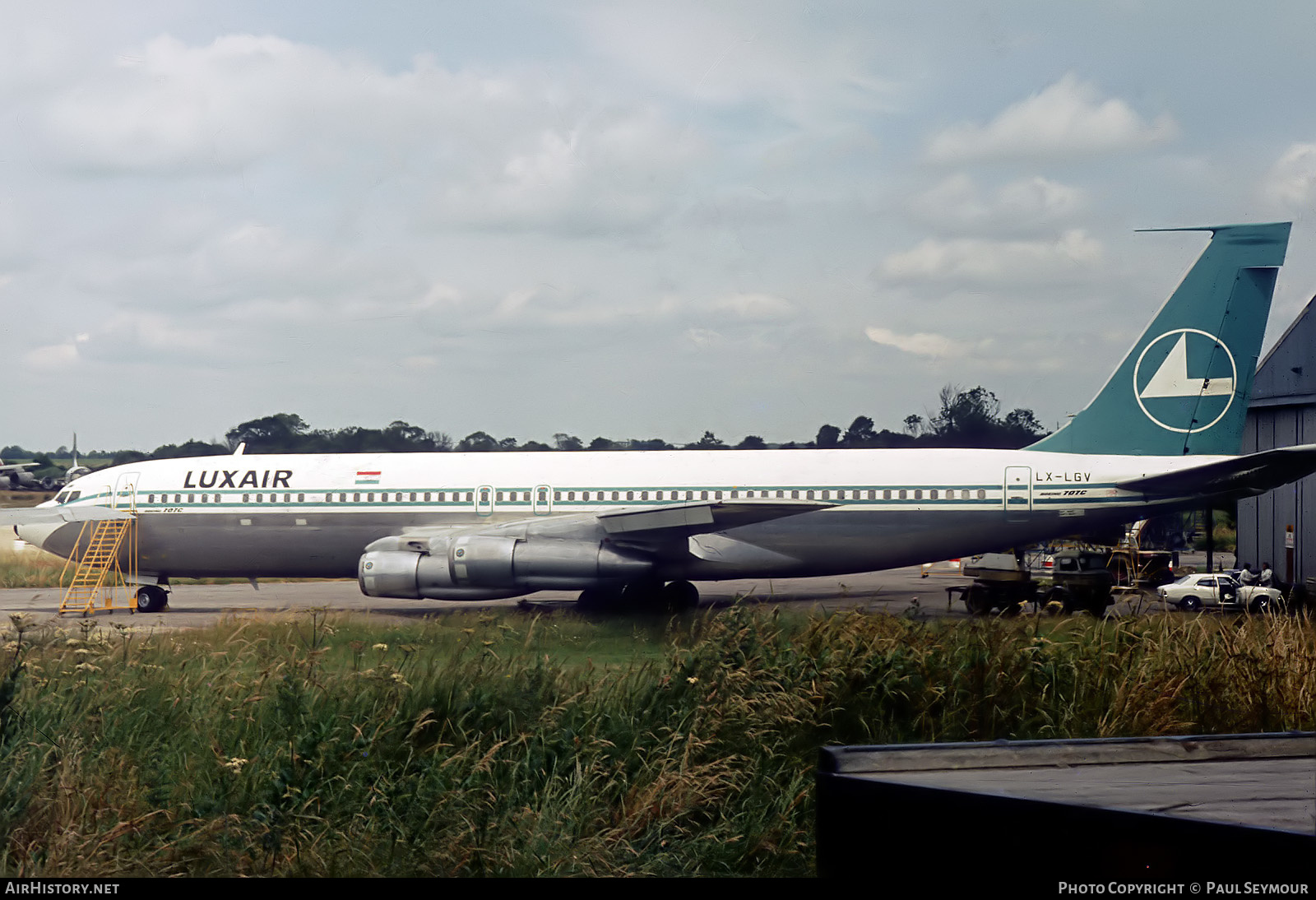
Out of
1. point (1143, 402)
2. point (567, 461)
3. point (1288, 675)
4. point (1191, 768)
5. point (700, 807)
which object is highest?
point (1143, 402)

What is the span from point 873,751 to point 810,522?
60.1ft

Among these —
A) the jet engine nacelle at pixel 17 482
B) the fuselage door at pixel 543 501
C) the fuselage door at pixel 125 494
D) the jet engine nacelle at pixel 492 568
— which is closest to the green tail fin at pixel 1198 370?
the jet engine nacelle at pixel 492 568

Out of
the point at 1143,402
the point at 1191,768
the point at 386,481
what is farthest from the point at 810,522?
the point at 1191,768

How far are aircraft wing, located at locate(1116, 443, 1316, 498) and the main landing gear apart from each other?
9.74m


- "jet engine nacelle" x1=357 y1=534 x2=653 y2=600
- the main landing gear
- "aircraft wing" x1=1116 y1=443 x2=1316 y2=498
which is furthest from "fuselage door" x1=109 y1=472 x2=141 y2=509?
"aircraft wing" x1=1116 y1=443 x2=1316 y2=498

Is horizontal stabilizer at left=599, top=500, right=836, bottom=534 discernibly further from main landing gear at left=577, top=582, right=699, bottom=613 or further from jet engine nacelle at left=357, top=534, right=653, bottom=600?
main landing gear at left=577, top=582, right=699, bottom=613

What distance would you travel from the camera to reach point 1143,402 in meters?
22.6

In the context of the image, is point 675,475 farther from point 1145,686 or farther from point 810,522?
point 1145,686

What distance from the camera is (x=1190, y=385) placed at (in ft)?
73.8

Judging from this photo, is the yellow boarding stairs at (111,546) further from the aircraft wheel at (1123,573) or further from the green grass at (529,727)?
the aircraft wheel at (1123,573)

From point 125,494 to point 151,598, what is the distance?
8.50 ft

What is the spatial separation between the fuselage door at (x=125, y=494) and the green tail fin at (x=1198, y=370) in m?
21.0

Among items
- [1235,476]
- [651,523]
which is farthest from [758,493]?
[1235,476]

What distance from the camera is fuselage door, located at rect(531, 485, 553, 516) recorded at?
22422mm
